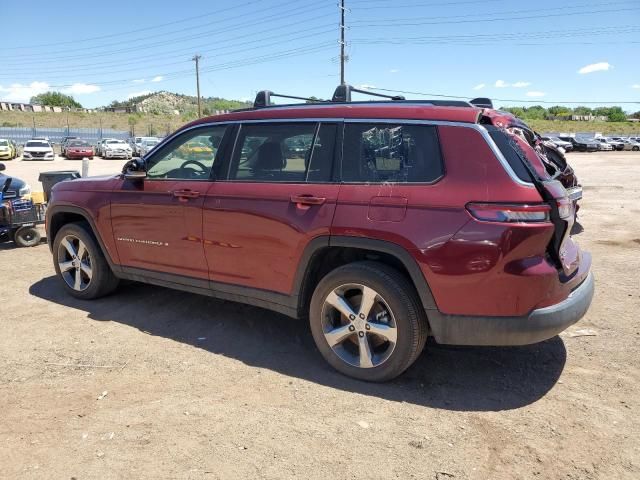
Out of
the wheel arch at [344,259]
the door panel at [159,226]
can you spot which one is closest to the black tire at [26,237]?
the door panel at [159,226]

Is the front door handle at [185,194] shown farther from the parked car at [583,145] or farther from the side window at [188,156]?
the parked car at [583,145]

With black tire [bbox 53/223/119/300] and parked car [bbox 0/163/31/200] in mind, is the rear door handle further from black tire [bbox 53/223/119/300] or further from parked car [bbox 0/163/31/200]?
parked car [bbox 0/163/31/200]

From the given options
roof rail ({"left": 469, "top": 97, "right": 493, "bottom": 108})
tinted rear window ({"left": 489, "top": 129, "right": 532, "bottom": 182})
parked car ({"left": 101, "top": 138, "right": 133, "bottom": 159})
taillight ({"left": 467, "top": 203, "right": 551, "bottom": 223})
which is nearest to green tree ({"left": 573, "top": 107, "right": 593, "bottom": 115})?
parked car ({"left": 101, "top": 138, "right": 133, "bottom": 159})

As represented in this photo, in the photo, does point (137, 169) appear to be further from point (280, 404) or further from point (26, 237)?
point (26, 237)

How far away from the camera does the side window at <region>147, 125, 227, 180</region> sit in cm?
430

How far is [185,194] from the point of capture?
14.0 ft

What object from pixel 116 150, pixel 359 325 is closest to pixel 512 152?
pixel 359 325

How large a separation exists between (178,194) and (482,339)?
8.66 feet

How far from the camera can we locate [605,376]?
11.9ft

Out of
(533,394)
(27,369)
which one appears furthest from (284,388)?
(27,369)

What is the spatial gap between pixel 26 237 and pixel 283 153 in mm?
5773

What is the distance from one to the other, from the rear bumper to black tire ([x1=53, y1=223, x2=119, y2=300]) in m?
3.38

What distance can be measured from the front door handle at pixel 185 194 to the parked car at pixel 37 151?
35.8 meters

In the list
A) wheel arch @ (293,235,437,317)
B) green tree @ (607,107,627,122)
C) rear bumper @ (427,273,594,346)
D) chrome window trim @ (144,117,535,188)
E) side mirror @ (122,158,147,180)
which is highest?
green tree @ (607,107,627,122)
